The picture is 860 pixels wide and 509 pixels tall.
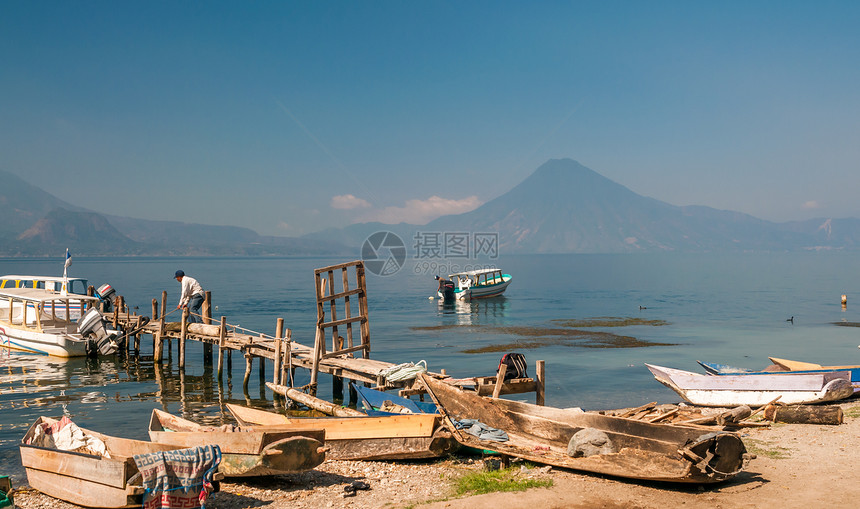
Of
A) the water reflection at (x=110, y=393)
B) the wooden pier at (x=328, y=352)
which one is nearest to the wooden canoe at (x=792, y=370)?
the wooden pier at (x=328, y=352)

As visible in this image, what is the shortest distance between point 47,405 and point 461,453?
15206mm

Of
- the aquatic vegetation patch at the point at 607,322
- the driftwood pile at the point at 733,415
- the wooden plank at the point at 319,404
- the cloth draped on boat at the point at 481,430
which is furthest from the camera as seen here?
the aquatic vegetation patch at the point at 607,322

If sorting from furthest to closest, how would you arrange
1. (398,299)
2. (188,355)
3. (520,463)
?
(398,299), (188,355), (520,463)

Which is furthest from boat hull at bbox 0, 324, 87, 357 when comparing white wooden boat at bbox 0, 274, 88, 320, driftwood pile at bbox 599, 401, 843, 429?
driftwood pile at bbox 599, 401, 843, 429

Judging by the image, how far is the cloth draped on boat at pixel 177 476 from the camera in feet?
29.8

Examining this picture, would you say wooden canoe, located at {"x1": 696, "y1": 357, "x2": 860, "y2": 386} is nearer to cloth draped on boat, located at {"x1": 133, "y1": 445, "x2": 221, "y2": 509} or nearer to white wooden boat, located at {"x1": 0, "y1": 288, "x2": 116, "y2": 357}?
cloth draped on boat, located at {"x1": 133, "y1": 445, "x2": 221, "y2": 509}

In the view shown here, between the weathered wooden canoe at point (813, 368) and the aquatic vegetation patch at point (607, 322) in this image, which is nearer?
the weathered wooden canoe at point (813, 368)

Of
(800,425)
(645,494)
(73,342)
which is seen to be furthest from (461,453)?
(73,342)

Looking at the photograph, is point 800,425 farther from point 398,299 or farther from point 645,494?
point 398,299

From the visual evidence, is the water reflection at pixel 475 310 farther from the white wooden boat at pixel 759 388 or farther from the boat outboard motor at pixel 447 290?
the white wooden boat at pixel 759 388

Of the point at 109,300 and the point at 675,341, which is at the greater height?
the point at 109,300

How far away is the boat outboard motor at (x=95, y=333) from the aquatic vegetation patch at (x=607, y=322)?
29396mm

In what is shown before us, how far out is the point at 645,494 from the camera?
32.7 feet

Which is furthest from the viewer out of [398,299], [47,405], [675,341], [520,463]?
[398,299]
